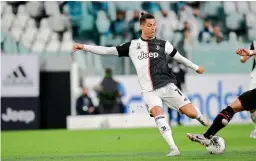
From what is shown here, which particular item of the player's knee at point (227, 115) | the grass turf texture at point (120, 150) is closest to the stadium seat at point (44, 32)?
the grass turf texture at point (120, 150)

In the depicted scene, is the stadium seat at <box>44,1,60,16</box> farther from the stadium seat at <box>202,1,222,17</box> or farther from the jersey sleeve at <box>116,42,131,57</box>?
the jersey sleeve at <box>116,42,131,57</box>

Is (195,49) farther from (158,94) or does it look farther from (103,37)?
(158,94)

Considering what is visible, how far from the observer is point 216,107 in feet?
76.8

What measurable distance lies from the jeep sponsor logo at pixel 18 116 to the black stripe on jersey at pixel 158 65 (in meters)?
12.7

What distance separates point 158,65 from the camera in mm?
10969

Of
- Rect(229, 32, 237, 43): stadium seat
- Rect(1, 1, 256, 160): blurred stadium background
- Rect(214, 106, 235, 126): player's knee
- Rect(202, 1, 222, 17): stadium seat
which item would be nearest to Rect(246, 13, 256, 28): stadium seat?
Rect(1, 1, 256, 160): blurred stadium background

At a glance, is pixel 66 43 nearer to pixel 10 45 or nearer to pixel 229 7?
pixel 10 45

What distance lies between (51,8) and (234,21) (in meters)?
6.38

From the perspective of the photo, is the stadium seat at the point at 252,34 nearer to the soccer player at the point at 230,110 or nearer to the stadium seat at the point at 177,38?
the stadium seat at the point at 177,38

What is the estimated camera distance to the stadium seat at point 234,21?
2456cm

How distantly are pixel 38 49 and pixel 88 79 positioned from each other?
85.2 inches

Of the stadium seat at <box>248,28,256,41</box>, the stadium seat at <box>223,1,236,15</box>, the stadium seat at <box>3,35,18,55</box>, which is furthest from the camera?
the stadium seat at <box>223,1,236,15</box>

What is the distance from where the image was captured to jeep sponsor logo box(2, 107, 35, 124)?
23.1 m

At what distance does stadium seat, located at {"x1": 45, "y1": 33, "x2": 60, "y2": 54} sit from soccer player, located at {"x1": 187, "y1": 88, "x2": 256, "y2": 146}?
14375 mm
